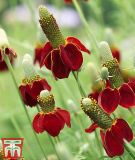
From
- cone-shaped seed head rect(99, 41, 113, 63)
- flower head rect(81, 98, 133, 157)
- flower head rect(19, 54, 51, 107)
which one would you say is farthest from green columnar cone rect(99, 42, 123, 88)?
flower head rect(19, 54, 51, 107)

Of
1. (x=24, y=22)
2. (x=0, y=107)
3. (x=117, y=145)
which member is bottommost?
(x=117, y=145)

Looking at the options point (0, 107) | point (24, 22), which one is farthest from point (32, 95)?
point (24, 22)


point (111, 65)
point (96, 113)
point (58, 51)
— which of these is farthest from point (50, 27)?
point (96, 113)

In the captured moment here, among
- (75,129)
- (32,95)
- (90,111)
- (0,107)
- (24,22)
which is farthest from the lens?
(24,22)

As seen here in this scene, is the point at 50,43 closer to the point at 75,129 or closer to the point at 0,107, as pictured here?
the point at 75,129

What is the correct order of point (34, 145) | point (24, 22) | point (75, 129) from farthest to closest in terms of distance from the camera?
point (24, 22)
point (34, 145)
point (75, 129)

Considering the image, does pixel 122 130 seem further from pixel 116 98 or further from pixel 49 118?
pixel 49 118

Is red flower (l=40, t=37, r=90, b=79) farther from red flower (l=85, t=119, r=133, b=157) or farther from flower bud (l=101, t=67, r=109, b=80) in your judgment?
red flower (l=85, t=119, r=133, b=157)
